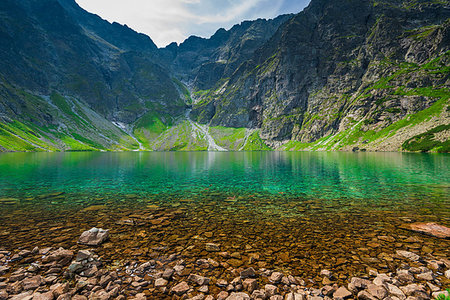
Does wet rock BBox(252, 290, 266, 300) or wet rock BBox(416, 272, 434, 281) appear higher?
wet rock BBox(416, 272, 434, 281)

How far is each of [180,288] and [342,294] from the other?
273 inches

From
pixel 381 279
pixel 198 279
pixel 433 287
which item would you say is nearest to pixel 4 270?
pixel 198 279

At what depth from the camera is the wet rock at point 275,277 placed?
9.45 metres

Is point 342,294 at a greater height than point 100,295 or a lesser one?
lesser

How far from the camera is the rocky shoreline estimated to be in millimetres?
8383

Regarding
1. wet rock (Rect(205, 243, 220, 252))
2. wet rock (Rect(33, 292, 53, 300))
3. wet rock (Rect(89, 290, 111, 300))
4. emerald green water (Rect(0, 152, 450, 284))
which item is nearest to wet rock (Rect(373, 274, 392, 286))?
A: emerald green water (Rect(0, 152, 450, 284))

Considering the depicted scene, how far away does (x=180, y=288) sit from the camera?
8914mm

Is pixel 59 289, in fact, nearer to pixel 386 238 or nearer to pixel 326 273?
pixel 326 273

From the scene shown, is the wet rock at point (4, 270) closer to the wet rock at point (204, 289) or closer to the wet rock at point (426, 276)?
the wet rock at point (204, 289)

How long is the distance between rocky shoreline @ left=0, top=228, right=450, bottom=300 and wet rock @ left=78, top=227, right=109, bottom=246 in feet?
5.68

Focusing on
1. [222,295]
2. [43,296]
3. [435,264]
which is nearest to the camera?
[43,296]

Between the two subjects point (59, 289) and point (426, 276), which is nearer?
point (59, 289)

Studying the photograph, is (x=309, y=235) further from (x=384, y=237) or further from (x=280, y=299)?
(x=280, y=299)

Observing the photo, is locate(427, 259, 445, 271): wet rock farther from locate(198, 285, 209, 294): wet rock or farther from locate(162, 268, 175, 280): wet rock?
locate(162, 268, 175, 280): wet rock
